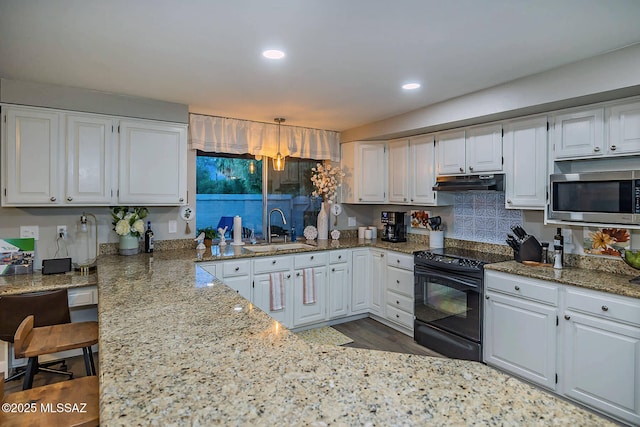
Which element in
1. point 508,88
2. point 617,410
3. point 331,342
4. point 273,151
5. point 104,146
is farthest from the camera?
point 273,151

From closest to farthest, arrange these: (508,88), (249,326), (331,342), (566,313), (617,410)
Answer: (249,326) < (617,410) < (566,313) < (508,88) < (331,342)

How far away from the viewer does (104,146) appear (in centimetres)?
311

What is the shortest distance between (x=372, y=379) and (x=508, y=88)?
258cm

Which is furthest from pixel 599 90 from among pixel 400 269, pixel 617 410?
pixel 400 269

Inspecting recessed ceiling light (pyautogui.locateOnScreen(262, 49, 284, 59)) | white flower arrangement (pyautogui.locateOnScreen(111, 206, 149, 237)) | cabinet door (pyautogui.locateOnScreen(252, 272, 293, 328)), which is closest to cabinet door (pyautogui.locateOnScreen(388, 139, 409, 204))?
cabinet door (pyautogui.locateOnScreen(252, 272, 293, 328))

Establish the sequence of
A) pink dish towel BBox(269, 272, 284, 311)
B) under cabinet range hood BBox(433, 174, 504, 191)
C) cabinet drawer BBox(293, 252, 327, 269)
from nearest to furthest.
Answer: under cabinet range hood BBox(433, 174, 504, 191) < pink dish towel BBox(269, 272, 284, 311) < cabinet drawer BBox(293, 252, 327, 269)

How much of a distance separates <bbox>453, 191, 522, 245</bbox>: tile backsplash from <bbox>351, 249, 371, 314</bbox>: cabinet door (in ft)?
3.34

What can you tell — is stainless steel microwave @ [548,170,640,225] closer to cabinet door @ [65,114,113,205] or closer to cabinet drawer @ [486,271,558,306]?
→ cabinet drawer @ [486,271,558,306]

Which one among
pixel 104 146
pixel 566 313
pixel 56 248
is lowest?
pixel 566 313

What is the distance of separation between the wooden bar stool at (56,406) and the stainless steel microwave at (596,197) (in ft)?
9.95

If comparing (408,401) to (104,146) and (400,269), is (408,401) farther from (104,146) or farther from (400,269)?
(104,146)

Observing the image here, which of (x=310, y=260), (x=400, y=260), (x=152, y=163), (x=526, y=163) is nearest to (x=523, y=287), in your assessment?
(x=526, y=163)

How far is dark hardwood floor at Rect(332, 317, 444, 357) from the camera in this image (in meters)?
3.46

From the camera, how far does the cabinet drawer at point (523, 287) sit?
101 inches
